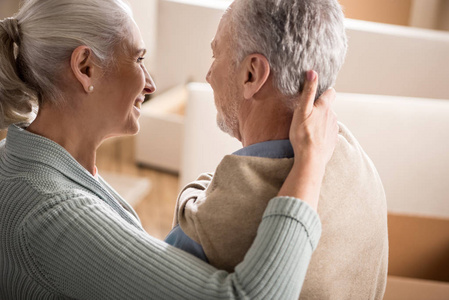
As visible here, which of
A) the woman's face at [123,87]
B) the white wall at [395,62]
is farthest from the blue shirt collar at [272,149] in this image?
the white wall at [395,62]

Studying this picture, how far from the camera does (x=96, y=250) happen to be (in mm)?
1051

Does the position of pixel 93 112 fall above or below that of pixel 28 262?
above

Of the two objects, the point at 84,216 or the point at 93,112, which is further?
the point at 93,112

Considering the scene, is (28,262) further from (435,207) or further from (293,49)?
(435,207)

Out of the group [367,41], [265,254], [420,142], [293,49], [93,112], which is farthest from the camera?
[367,41]

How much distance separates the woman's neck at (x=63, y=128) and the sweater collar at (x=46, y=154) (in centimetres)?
4

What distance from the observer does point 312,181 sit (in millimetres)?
1009

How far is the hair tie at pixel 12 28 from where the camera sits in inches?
48.6

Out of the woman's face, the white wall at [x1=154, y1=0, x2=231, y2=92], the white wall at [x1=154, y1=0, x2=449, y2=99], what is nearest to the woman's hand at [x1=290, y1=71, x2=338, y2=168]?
the woman's face

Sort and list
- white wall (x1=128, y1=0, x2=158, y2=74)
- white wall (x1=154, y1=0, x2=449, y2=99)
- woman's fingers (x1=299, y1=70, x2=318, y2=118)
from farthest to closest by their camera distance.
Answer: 1. white wall (x1=128, y1=0, x2=158, y2=74)
2. white wall (x1=154, y1=0, x2=449, y2=99)
3. woman's fingers (x1=299, y1=70, x2=318, y2=118)

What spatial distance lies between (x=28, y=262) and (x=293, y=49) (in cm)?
66

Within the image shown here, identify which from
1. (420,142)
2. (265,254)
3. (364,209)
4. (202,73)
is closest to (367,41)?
(420,142)

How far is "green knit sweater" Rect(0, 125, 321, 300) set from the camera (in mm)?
962

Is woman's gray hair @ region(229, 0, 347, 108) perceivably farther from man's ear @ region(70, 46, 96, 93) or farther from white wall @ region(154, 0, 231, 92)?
white wall @ region(154, 0, 231, 92)
